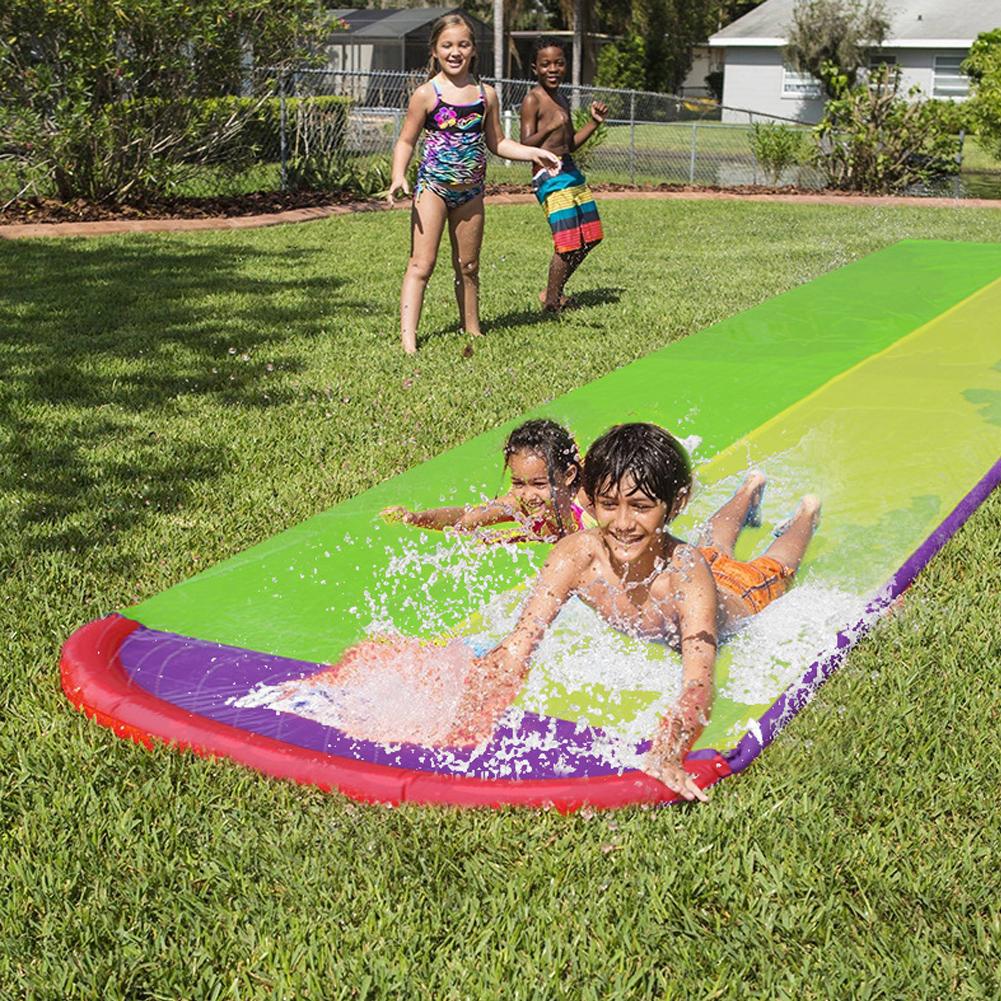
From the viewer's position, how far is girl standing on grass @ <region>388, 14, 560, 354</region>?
22.3ft

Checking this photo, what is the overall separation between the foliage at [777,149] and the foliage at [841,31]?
22192mm

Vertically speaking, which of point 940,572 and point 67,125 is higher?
point 67,125

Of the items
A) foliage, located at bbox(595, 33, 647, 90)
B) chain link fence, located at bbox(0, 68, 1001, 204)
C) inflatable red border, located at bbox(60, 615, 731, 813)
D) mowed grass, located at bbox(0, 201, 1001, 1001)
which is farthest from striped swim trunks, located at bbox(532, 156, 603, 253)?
foliage, located at bbox(595, 33, 647, 90)

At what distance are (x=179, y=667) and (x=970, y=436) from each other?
3.46 metres

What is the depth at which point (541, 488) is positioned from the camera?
14.2ft

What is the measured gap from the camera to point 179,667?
3377mm

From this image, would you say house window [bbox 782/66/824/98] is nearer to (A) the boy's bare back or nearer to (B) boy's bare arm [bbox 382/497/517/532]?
(B) boy's bare arm [bbox 382/497/517/532]

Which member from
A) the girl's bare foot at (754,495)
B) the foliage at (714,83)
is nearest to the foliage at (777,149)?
the girl's bare foot at (754,495)

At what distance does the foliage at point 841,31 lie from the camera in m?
39.7

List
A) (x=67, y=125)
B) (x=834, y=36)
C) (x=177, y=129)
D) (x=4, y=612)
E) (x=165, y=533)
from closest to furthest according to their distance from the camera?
(x=4, y=612)
(x=165, y=533)
(x=67, y=125)
(x=177, y=129)
(x=834, y=36)

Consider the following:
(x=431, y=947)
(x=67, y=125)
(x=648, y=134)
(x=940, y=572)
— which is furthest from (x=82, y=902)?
(x=648, y=134)

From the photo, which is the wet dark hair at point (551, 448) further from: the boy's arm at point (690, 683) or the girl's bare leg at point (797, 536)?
the boy's arm at point (690, 683)

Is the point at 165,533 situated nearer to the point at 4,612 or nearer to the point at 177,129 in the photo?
the point at 4,612

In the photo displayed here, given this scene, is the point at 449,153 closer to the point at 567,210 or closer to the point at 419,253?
the point at 419,253
